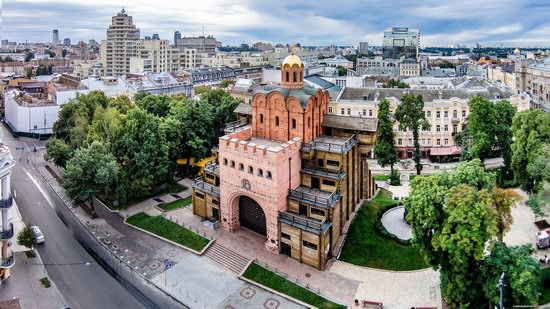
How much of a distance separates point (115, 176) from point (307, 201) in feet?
83.1

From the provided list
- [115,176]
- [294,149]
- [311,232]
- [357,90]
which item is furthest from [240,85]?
[311,232]

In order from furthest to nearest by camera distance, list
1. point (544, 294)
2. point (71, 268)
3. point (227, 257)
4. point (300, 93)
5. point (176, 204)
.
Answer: point (176, 204) < point (300, 93) < point (71, 268) < point (227, 257) < point (544, 294)

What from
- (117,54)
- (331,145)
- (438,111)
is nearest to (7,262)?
(331,145)

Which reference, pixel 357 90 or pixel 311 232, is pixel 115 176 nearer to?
pixel 311 232

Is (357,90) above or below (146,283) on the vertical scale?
above

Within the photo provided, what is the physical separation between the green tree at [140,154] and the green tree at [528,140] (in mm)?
45202

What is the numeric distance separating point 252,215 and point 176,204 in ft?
44.9

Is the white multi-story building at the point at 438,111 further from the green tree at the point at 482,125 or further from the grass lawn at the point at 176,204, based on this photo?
the grass lawn at the point at 176,204

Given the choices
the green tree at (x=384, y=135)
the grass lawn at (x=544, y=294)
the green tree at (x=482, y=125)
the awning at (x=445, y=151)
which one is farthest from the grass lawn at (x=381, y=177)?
the grass lawn at (x=544, y=294)

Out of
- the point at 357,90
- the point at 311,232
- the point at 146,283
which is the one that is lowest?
the point at 146,283

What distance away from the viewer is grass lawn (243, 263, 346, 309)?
3956cm

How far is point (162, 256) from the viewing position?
47.8m

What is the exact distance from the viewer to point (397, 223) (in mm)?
51906

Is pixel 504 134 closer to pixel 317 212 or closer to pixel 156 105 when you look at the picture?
pixel 317 212
